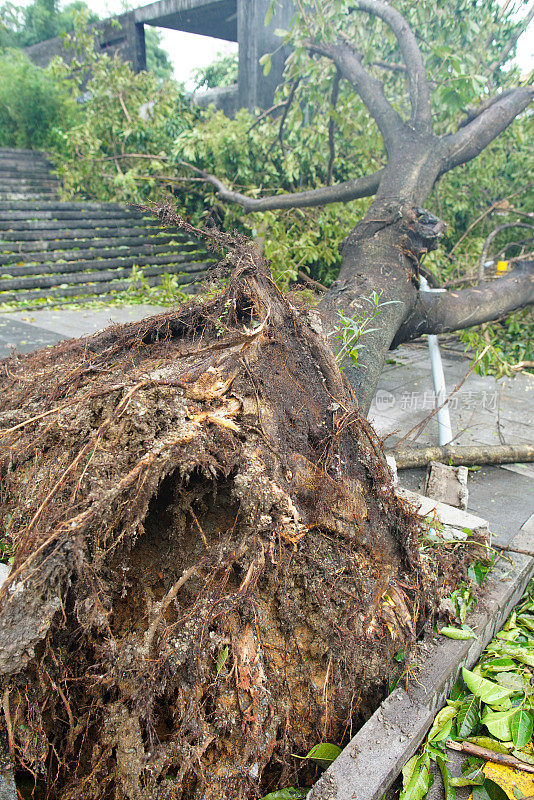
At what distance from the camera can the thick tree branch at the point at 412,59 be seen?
5359 millimetres

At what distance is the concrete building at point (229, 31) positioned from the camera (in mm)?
13281

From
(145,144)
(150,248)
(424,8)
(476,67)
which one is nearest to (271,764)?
(476,67)

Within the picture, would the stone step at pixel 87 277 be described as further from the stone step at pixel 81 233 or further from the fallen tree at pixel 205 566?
the fallen tree at pixel 205 566

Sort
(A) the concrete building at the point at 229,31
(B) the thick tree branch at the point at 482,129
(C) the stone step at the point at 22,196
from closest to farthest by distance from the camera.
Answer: (B) the thick tree branch at the point at 482,129
(C) the stone step at the point at 22,196
(A) the concrete building at the point at 229,31

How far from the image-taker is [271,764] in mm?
1654

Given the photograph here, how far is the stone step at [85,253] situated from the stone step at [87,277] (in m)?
0.45

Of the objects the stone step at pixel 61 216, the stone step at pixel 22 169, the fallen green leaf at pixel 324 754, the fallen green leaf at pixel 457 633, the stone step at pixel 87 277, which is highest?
the stone step at pixel 22 169

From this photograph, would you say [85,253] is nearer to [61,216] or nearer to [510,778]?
[61,216]

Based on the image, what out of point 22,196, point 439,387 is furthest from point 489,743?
point 22,196

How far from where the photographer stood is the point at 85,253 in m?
10.3

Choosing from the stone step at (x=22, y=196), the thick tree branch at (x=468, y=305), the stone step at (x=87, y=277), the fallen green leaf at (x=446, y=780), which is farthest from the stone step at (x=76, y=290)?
the fallen green leaf at (x=446, y=780)

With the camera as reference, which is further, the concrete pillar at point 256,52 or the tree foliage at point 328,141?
the concrete pillar at point 256,52

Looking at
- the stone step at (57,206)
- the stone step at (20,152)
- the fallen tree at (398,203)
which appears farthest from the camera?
the stone step at (20,152)

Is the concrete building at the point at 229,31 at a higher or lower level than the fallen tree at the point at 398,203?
higher
